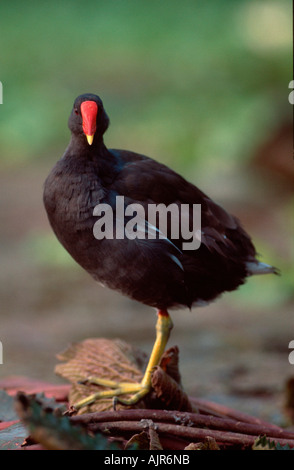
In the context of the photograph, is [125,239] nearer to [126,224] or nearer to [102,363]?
[126,224]

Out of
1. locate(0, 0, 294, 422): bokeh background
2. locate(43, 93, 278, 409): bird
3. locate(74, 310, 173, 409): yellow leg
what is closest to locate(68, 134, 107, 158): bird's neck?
locate(43, 93, 278, 409): bird

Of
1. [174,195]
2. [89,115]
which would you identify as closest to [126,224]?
[174,195]

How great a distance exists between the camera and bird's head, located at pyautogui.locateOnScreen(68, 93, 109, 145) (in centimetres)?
164

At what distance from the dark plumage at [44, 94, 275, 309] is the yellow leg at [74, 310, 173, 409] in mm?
76

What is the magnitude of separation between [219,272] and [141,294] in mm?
243

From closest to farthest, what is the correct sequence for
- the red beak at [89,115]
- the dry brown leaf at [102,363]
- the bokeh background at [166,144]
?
the red beak at [89,115], the dry brown leaf at [102,363], the bokeh background at [166,144]

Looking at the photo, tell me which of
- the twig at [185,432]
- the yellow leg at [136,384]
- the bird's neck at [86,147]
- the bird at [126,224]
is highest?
the bird's neck at [86,147]

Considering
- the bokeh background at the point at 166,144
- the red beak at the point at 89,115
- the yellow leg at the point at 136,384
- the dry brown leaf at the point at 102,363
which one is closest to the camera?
the red beak at the point at 89,115

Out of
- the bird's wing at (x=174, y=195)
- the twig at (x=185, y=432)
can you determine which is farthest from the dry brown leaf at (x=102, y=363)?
the twig at (x=185, y=432)

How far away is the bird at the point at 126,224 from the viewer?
170 centimetres

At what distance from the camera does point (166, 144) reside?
6.42 metres

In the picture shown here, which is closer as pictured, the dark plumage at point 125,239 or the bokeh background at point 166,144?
the dark plumage at point 125,239

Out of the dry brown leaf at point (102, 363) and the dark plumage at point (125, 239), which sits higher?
the dark plumage at point (125, 239)

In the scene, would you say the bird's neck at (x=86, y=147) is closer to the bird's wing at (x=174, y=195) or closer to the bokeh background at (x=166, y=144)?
the bird's wing at (x=174, y=195)
